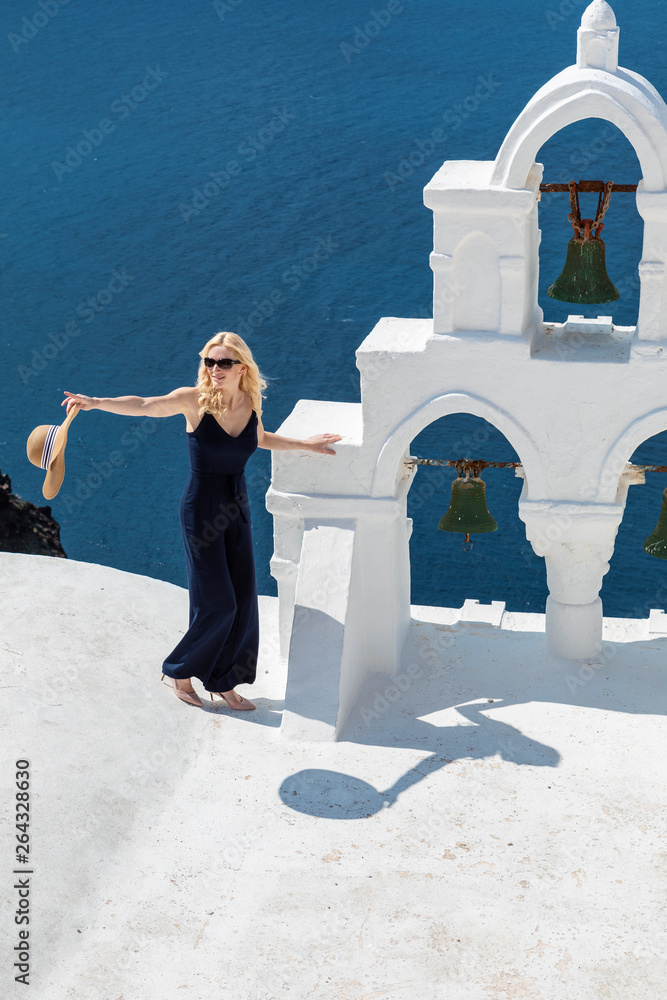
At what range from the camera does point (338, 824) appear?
7.72 meters

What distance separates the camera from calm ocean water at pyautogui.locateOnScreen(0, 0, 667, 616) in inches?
870

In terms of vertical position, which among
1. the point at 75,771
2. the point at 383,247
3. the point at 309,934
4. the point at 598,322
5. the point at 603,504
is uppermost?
the point at 383,247

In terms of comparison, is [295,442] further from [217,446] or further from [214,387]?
[214,387]

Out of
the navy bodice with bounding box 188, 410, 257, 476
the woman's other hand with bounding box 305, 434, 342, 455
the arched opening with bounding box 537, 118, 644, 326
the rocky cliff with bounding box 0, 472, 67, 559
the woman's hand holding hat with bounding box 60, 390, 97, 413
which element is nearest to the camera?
the woman's hand holding hat with bounding box 60, 390, 97, 413

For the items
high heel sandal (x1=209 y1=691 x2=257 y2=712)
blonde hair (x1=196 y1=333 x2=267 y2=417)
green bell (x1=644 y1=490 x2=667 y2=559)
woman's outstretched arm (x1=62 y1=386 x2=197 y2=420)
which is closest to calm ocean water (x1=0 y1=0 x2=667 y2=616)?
green bell (x1=644 y1=490 x2=667 y2=559)

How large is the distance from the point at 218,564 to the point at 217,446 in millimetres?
881

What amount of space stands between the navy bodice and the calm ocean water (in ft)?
36.1

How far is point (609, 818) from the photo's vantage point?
7.75m

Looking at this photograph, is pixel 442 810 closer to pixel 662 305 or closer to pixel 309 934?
pixel 309 934

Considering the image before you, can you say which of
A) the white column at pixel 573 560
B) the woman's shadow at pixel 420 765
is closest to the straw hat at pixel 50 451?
the woman's shadow at pixel 420 765

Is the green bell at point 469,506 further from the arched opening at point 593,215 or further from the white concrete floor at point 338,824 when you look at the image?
the arched opening at point 593,215

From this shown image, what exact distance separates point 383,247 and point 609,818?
841 inches

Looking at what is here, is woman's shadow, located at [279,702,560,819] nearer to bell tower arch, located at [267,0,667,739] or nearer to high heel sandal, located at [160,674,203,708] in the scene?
bell tower arch, located at [267,0,667,739]

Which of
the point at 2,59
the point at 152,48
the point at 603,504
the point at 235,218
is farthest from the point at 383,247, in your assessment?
the point at 603,504
